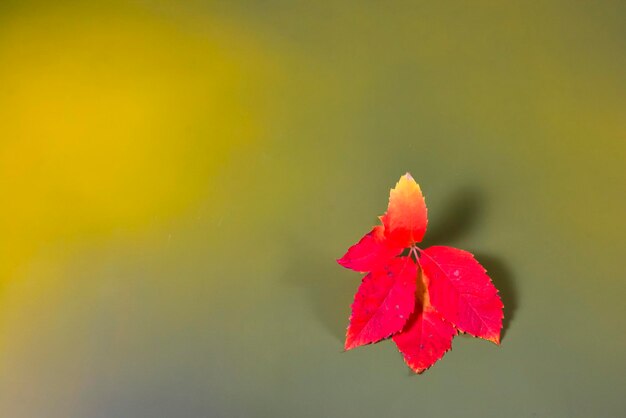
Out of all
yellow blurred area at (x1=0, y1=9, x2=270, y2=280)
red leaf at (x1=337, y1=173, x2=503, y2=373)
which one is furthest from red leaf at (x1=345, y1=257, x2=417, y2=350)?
yellow blurred area at (x1=0, y1=9, x2=270, y2=280)

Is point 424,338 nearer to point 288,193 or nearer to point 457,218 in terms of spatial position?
point 457,218

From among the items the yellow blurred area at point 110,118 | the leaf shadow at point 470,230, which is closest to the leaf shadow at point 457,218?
the leaf shadow at point 470,230

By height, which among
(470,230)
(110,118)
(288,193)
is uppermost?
(110,118)

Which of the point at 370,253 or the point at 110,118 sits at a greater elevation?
the point at 110,118

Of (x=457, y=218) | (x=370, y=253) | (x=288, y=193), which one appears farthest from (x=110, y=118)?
(x=457, y=218)

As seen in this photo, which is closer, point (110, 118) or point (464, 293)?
point (464, 293)

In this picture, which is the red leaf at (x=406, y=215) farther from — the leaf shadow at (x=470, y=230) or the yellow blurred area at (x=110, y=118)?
the yellow blurred area at (x=110, y=118)

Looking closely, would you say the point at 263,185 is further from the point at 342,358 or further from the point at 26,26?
the point at 26,26

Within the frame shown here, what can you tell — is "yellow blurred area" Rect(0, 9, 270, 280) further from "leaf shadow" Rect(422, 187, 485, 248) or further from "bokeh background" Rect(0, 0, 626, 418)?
"leaf shadow" Rect(422, 187, 485, 248)
